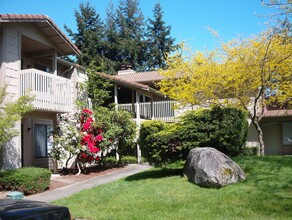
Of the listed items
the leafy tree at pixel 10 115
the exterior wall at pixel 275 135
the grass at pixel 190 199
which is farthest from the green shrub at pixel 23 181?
the exterior wall at pixel 275 135

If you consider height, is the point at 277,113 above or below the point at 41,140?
above

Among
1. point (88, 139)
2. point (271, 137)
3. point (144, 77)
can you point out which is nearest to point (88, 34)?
point (144, 77)

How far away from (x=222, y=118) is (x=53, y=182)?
22.0 ft

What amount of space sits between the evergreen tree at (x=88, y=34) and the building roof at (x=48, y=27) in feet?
80.0

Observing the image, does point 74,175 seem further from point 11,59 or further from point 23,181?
point 11,59

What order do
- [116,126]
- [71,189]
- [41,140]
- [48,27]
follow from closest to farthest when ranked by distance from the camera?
[71,189], [48,27], [116,126], [41,140]

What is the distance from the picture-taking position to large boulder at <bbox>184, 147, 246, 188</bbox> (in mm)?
9328

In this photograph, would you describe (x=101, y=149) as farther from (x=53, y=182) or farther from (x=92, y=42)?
(x=92, y=42)

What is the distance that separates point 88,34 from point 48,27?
1165 inches

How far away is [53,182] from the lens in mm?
13047

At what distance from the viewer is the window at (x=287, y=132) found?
25094 millimetres

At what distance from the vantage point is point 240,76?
54.5ft

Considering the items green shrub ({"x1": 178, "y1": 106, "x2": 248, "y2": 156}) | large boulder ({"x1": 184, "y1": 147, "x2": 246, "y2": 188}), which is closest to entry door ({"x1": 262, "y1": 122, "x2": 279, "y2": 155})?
green shrub ({"x1": 178, "y1": 106, "x2": 248, "y2": 156})

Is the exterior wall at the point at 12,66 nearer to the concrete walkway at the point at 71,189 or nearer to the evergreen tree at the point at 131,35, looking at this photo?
the concrete walkway at the point at 71,189
